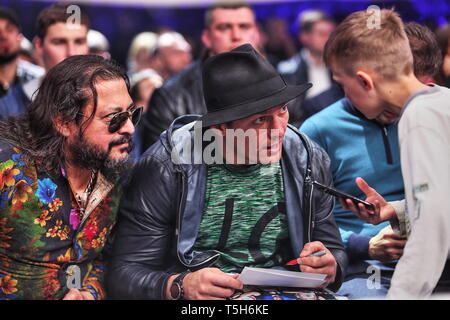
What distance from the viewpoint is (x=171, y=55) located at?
24.6 ft

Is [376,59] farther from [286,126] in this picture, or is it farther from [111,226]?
[111,226]

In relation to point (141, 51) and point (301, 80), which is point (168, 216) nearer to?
point (301, 80)

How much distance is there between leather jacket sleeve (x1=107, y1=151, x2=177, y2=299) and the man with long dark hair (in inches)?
4.5

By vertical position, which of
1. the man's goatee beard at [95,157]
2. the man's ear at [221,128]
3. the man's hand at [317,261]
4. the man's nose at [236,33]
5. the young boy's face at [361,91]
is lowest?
the man's hand at [317,261]

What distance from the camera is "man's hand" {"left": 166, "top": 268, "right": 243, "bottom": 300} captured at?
98.7 inches

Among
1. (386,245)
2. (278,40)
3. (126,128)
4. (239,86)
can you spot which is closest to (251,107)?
(239,86)

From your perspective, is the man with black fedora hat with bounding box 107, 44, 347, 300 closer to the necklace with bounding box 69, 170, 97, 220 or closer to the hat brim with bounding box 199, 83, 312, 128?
the hat brim with bounding box 199, 83, 312, 128

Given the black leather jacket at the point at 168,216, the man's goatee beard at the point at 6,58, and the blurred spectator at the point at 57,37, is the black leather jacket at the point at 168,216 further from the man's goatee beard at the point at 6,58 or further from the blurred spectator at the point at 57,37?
the man's goatee beard at the point at 6,58

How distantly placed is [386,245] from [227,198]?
2.44 feet

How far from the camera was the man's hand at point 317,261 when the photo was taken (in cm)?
260

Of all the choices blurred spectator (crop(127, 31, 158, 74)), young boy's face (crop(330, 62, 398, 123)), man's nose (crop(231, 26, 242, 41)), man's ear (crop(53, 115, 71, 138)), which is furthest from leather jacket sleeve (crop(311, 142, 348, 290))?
blurred spectator (crop(127, 31, 158, 74))

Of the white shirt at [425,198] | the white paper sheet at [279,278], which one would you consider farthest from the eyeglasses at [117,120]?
the white shirt at [425,198]

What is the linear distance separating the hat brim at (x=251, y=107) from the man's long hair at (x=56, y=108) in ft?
1.60

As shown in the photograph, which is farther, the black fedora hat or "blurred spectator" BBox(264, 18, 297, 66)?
"blurred spectator" BBox(264, 18, 297, 66)
